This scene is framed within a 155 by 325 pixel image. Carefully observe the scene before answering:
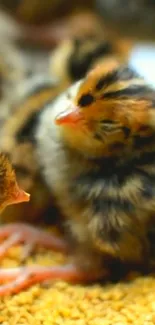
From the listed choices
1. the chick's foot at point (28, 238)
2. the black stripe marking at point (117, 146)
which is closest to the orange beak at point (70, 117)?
the black stripe marking at point (117, 146)

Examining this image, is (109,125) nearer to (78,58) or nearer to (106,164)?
(106,164)

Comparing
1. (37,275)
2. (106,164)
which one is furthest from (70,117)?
(37,275)

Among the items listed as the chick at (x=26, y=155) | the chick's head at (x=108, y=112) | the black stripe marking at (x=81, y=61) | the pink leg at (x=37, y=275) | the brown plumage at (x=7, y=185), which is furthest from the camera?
the black stripe marking at (x=81, y=61)

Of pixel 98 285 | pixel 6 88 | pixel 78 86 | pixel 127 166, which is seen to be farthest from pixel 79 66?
pixel 98 285

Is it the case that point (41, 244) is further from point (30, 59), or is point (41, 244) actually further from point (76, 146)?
point (30, 59)

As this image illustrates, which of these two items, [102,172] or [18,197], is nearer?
[18,197]

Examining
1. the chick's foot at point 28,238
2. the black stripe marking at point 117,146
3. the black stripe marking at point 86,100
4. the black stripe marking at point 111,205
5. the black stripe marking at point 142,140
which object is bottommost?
the chick's foot at point 28,238

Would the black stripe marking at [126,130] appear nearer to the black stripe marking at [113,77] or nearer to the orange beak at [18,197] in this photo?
the black stripe marking at [113,77]
